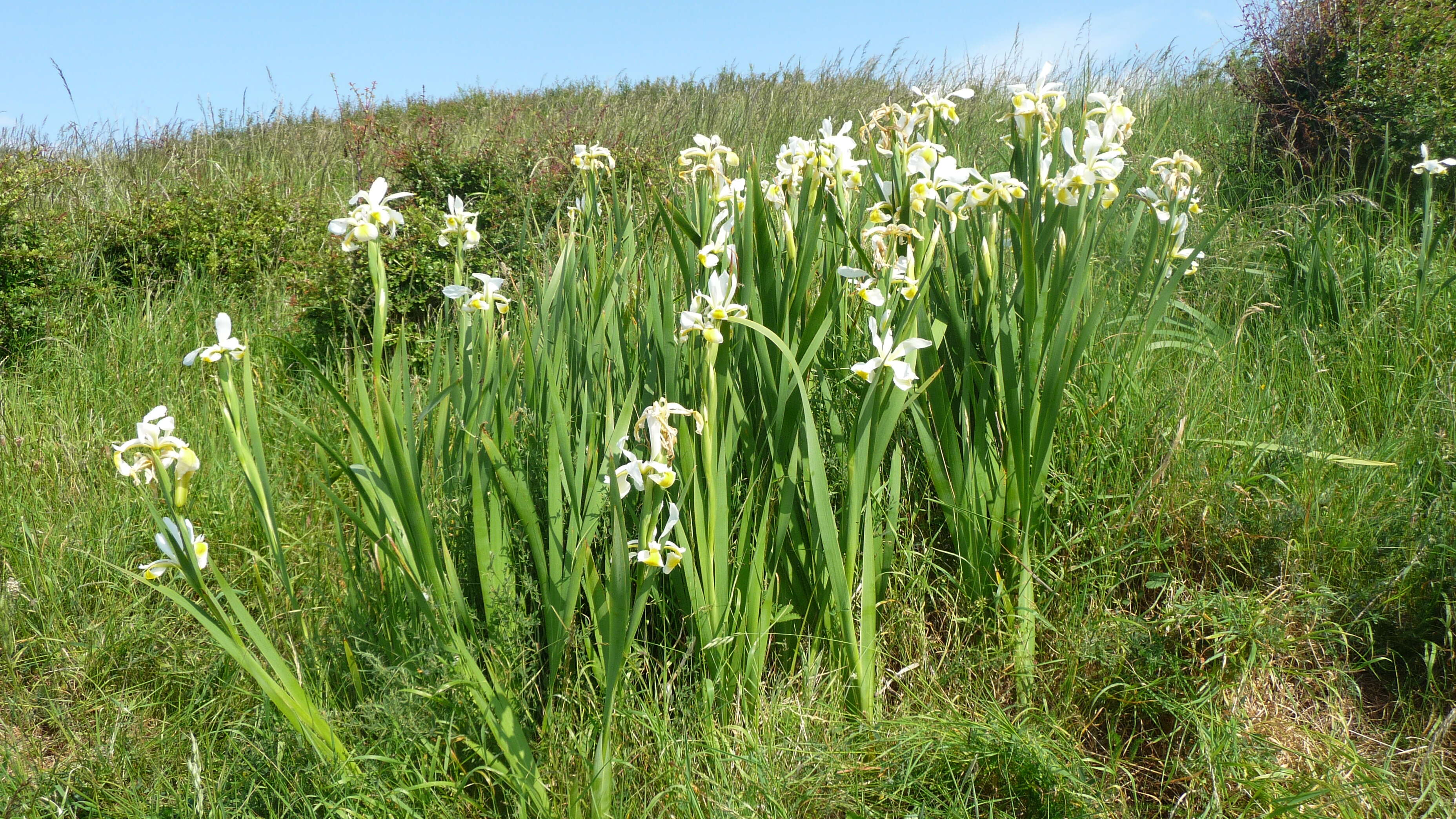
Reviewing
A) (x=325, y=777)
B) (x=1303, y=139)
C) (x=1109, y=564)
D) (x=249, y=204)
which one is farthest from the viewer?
(x=249, y=204)

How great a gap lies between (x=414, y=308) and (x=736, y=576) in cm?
295

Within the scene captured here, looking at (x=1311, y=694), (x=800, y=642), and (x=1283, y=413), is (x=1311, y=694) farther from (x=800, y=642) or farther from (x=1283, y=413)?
(x=800, y=642)

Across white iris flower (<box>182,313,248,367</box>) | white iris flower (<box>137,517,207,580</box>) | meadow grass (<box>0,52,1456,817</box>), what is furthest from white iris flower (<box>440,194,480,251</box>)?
white iris flower (<box>137,517,207,580</box>)

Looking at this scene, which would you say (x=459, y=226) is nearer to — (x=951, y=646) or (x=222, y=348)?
(x=222, y=348)

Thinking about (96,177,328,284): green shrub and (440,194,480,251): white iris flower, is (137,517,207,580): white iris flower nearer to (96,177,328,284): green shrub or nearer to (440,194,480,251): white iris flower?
(440,194,480,251): white iris flower

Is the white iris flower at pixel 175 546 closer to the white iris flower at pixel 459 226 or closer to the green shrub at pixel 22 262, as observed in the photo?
the white iris flower at pixel 459 226

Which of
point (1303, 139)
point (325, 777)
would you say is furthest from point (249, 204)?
point (1303, 139)

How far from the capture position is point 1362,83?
4258 mm

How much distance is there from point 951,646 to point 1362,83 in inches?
162

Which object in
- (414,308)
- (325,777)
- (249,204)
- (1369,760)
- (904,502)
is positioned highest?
(249,204)

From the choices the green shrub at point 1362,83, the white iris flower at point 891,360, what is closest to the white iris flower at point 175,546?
the white iris flower at point 891,360

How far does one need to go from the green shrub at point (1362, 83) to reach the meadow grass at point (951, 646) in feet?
5.02

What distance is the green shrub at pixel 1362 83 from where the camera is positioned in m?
4.09

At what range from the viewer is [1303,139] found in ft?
14.8
